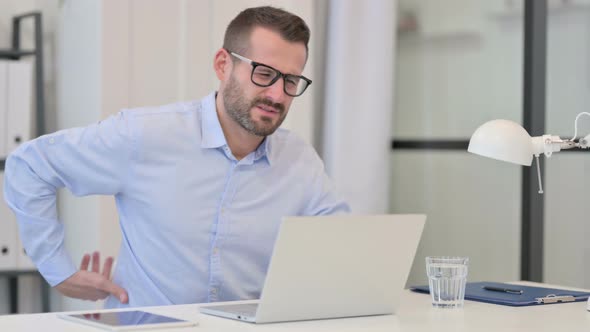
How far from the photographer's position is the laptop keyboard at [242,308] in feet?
5.77

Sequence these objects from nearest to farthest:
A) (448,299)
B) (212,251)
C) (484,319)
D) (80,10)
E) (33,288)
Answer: (484,319) < (448,299) < (212,251) < (80,10) < (33,288)

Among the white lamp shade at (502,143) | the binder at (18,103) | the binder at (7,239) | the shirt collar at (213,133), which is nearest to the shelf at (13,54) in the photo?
the binder at (18,103)

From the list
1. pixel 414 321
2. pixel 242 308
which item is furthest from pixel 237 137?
pixel 414 321

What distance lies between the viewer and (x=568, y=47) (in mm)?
3592

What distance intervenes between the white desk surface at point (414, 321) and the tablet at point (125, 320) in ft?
0.06

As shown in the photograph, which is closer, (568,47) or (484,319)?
(484,319)

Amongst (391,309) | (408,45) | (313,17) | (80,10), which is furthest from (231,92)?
(408,45)

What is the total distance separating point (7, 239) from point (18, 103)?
525 mm

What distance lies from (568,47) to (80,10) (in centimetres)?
190

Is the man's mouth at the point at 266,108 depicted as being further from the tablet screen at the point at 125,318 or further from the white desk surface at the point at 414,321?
the tablet screen at the point at 125,318

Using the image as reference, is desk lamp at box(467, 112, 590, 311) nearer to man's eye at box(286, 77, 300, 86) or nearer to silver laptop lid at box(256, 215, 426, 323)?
silver laptop lid at box(256, 215, 426, 323)

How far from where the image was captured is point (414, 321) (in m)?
1.80

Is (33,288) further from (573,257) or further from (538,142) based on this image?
(538,142)

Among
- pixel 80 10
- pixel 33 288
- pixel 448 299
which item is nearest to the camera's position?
pixel 448 299
